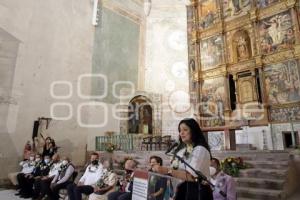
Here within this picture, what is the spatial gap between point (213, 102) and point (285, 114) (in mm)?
3263

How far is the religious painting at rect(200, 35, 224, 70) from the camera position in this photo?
483 inches

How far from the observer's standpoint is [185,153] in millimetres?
1802

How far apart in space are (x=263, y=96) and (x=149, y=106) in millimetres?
6300

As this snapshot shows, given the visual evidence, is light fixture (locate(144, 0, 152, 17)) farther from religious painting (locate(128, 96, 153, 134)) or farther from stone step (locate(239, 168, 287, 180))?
stone step (locate(239, 168, 287, 180))

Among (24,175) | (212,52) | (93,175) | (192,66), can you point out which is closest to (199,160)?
(93,175)

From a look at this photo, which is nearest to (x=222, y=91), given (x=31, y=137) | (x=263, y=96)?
(x=263, y=96)

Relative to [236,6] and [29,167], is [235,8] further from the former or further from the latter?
[29,167]

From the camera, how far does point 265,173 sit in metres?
5.20

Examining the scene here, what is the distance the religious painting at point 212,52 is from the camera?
1227 centimetres

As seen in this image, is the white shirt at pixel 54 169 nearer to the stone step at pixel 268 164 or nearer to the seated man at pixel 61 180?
the seated man at pixel 61 180

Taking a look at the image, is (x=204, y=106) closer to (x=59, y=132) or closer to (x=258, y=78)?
(x=258, y=78)

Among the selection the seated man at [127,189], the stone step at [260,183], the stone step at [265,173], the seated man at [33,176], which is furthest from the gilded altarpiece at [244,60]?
the seated man at [33,176]

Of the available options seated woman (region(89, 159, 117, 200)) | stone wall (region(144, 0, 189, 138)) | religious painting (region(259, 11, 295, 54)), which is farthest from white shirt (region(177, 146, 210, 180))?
stone wall (region(144, 0, 189, 138))

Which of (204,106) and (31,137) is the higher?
(204,106)
